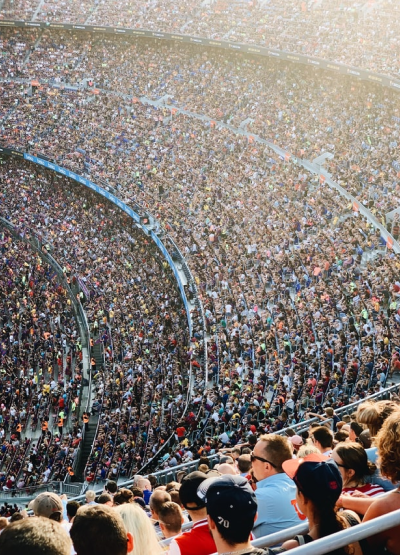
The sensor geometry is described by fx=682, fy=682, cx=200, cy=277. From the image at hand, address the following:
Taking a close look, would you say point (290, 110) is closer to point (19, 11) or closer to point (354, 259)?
point (354, 259)

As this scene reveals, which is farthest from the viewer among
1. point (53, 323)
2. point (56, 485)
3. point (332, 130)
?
point (332, 130)

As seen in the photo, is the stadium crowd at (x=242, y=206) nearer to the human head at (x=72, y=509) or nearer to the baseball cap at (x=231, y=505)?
the human head at (x=72, y=509)

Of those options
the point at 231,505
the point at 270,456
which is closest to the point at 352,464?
the point at 270,456

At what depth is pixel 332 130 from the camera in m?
36.3

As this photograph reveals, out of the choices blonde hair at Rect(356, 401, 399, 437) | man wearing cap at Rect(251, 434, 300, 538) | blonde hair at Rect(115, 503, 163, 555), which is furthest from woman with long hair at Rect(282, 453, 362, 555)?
blonde hair at Rect(356, 401, 399, 437)

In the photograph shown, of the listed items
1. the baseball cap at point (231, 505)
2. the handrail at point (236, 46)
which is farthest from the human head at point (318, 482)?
the handrail at point (236, 46)

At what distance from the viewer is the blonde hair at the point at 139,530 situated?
3.94 metres

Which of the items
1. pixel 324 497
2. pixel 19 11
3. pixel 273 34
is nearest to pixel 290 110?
Answer: pixel 273 34

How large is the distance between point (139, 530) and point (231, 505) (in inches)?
24.4

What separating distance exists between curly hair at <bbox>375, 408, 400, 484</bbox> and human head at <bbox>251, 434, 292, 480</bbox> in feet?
3.41

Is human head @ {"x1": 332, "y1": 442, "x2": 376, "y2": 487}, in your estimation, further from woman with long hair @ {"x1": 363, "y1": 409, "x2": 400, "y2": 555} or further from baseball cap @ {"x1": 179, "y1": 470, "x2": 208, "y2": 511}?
baseball cap @ {"x1": 179, "y1": 470, "x2": 208, "y2": 511}

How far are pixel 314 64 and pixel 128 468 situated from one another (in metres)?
29.5

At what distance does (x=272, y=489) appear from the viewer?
16.9 ft

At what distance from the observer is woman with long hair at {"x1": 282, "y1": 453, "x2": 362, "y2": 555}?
3.78 meters
